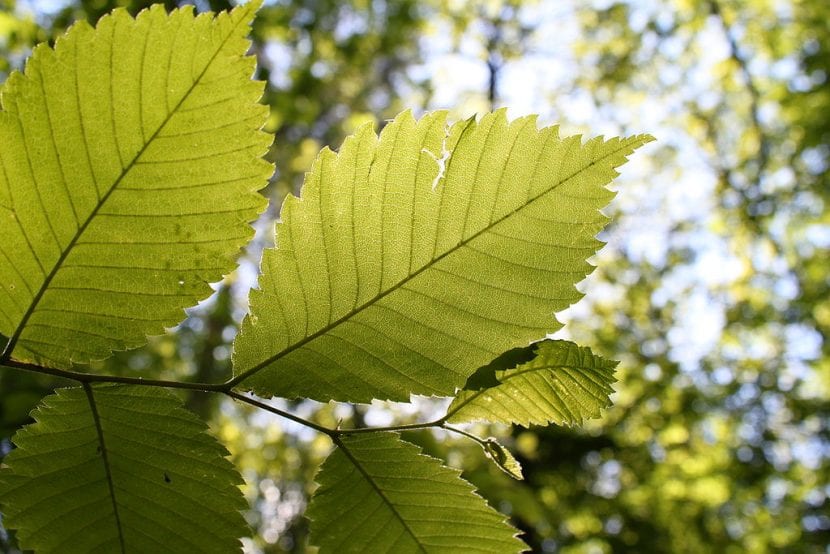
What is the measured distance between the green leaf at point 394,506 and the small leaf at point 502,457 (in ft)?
0.17

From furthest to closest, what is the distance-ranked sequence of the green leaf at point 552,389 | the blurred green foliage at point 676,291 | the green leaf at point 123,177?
the blurred green foliage at point 676,291 < the green leaf at point 552,389 < the green leaf at point 123,177

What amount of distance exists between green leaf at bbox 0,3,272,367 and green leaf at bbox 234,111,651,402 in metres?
0.06

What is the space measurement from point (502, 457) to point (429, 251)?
22 cm

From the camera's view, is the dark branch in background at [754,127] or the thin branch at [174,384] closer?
the thin branch at [174,384]

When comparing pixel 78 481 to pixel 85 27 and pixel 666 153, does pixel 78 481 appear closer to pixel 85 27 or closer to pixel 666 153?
pixel 85 27

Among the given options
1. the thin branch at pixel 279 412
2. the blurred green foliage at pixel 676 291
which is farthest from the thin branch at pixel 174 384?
the blurred green foliage at pixel 676 291

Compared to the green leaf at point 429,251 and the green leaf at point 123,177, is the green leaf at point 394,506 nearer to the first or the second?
the green leaf at point 429,251

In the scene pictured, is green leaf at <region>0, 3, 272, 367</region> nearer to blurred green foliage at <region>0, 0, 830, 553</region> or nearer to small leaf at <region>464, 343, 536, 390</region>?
small leaf at <region>464, 343, 536, 390</region>

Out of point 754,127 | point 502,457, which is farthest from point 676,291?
point 502,457

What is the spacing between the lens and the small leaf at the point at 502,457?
2.08ft

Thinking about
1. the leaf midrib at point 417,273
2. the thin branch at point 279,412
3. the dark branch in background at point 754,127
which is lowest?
the thin branch at point 279,412

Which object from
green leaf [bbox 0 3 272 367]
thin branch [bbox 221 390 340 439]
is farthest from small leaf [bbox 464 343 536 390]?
green leaf [bbox 0 3 272 367]

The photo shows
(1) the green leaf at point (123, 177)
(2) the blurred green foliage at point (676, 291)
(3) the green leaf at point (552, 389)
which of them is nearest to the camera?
(1) the green leaf at point (123, 177)

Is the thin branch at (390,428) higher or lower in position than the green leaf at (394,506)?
higher
